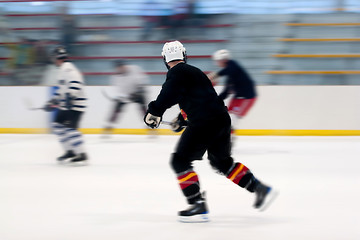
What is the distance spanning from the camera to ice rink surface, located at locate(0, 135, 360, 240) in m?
2.76

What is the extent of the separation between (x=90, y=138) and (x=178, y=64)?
15.8 ft

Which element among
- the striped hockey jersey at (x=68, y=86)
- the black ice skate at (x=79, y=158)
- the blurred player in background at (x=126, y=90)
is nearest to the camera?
the striped hockey jersey at (x=68, y=86)

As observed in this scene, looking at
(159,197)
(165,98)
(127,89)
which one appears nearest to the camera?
(165,98)

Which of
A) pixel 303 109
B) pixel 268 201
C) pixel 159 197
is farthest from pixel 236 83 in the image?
pixel 268 201

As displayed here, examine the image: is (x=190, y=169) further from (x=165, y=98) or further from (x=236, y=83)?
(x=236, y=83)

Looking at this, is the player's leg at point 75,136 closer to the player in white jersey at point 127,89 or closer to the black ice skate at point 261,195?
the player in white jersey at point 127,89

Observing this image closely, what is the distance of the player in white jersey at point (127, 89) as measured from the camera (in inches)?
286

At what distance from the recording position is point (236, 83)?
5887mm

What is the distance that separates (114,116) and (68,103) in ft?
8.39

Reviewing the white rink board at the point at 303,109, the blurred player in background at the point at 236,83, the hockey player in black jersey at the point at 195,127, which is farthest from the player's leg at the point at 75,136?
the white rink board at the point at 303,109

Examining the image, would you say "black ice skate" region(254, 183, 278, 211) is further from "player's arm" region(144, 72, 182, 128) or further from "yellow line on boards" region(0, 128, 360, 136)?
"yellow line on boards" region(0, 128, 360, 136)

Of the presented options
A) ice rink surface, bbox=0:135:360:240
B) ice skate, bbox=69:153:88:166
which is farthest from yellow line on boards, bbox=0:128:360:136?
ice skate, bbox=69:153:88:166

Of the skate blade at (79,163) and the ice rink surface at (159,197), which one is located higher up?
the ice rink surface at (159,197)

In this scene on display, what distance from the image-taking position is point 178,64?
284 cm
